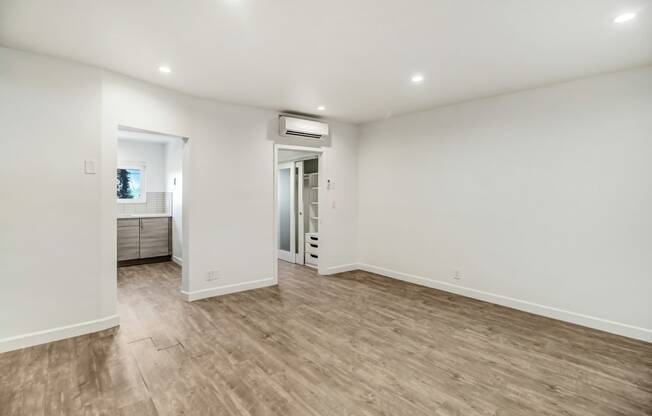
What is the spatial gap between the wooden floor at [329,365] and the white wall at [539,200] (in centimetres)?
41

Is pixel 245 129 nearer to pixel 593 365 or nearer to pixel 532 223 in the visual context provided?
pixel 532 223

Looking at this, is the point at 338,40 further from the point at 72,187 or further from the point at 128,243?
the point at 128,243

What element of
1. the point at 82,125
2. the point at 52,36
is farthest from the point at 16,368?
the point at 52,36

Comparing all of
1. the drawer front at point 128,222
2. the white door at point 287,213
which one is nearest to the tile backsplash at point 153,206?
the drawer front at point 128,222

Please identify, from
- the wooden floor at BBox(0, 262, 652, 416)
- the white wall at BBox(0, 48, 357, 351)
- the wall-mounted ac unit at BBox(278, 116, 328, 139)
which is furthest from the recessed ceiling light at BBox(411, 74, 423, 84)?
the wooden floor at BBox(0, 262, 652, 416)

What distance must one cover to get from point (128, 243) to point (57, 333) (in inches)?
134

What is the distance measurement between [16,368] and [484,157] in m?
5.19

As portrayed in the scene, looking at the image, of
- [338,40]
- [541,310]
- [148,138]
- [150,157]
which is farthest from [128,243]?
[541,310]

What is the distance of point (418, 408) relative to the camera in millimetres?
2115

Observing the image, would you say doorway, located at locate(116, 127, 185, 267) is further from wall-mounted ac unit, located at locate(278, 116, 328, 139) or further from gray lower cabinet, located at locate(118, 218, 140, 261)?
wall-mounted ac unit, located at locate(278, 116, 328, 139)

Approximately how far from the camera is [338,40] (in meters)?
2.68

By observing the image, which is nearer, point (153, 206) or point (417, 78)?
point (417, 78)

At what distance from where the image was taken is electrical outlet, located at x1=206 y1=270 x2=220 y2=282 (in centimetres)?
434

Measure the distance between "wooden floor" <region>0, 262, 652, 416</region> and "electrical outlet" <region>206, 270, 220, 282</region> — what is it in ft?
1.47
